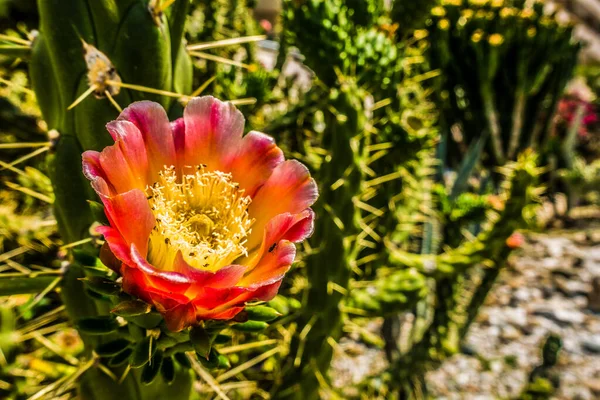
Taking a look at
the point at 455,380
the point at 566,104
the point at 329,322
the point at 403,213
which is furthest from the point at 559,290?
the point at 566,104

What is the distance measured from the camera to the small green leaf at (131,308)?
435 mm

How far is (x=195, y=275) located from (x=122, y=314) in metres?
0.07

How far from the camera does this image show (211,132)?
53 centimetres

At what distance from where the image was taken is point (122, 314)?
1.43 feet

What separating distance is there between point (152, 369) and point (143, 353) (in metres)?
0.03

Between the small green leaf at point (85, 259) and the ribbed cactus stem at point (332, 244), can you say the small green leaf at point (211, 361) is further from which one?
the ribbed cactus stem at point (332, 244)

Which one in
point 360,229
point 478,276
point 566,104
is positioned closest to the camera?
point 360,229

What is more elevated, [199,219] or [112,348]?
[199,219]

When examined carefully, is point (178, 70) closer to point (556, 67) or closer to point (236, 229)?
point (236, 229)

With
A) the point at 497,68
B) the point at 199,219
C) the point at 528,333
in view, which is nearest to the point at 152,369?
the point at 199,219

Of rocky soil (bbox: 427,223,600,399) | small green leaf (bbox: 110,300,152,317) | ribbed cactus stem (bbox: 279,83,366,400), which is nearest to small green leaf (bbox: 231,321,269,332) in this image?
small green leaf (bbox: 110,300,152,317)

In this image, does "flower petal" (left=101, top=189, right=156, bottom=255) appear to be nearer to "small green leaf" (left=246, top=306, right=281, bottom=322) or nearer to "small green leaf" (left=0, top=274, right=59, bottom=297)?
"small green leaf" (left=246, top=306, right=281, bottom=322)

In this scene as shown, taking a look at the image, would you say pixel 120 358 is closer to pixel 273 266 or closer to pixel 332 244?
pixel 273 266

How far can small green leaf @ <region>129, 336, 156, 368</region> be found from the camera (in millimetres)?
487
